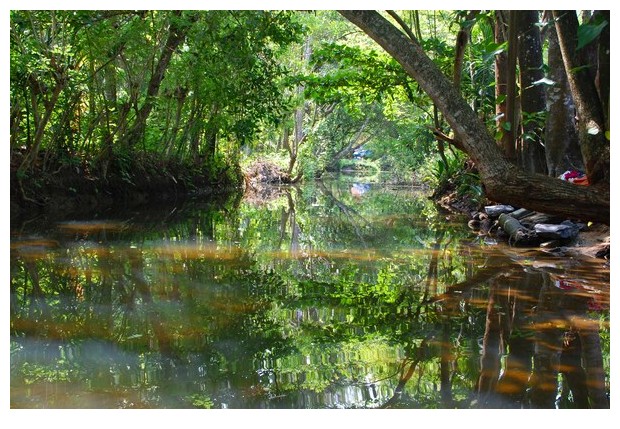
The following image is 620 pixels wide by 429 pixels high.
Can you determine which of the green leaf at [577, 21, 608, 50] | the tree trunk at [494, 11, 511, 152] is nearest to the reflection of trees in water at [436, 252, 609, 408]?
the tree trunk at [494, 11, 511, 152]

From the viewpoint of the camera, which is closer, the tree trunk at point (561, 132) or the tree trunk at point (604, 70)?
the tree trunk at point (604, 70)

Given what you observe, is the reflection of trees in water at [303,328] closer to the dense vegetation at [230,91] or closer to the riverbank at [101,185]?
the dense vegetation at [230,91]

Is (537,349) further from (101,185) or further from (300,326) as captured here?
(101,185)

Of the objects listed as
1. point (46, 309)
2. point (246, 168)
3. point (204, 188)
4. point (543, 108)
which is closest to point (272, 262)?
point (46, 309)

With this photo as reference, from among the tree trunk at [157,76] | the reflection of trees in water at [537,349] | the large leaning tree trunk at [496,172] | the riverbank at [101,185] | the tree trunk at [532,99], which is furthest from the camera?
the tree trunk at [157,76]

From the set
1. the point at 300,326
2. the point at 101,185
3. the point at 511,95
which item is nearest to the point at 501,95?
the point at 511,95

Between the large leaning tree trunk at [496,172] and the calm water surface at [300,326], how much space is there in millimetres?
720

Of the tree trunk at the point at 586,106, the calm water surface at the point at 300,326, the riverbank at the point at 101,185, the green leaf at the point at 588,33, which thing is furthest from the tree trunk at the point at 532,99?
the riverbank at the point at 101,185

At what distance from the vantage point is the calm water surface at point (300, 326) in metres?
2.83

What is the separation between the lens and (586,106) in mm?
4648

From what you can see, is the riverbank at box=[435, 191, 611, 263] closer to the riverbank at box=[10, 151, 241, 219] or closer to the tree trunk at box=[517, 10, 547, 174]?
the tree trunk at box=[517, 10, 547, 174]

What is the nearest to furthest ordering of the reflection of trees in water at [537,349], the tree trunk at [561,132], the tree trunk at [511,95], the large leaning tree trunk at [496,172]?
the reflection of trees in water at [537,349] → the large leaning tree trunk at [496,172] → the tree trunk at [511,95] → the tree trunk at [561,132]

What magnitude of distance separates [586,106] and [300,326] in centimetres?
274
